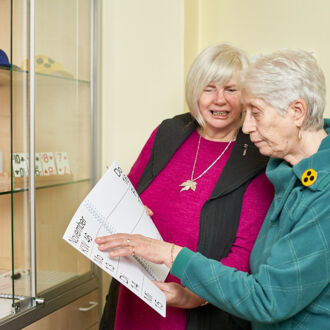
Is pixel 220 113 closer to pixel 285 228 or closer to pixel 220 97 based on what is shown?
pixel 220 97

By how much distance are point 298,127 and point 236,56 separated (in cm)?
56

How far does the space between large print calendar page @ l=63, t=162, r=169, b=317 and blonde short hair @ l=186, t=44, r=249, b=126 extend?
50 cm

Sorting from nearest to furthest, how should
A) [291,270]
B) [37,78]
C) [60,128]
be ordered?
[291,270]
[37,78]
[60,128]

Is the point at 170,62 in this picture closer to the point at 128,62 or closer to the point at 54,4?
the point at 128,62

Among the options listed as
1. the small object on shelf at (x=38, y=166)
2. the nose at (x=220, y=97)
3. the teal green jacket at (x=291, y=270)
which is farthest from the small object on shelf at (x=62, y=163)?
the teal green jacket at (x=291, y=270)

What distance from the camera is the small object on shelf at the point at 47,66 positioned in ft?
5.92

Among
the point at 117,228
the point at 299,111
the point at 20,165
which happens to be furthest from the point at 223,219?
the point at 20,165

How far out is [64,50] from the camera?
6.82 ft

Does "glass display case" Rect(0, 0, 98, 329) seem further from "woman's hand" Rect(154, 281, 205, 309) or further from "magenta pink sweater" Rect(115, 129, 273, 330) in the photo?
"woman's hand" Rect(154, 281, 205, 309)

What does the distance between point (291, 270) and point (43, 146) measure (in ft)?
3.99

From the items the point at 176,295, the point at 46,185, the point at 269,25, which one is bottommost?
the point at 176,295

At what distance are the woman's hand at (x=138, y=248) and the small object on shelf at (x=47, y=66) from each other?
838mm

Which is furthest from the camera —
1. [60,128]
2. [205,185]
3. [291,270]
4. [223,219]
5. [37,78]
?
[60,128]

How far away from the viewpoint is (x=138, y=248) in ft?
4.05
